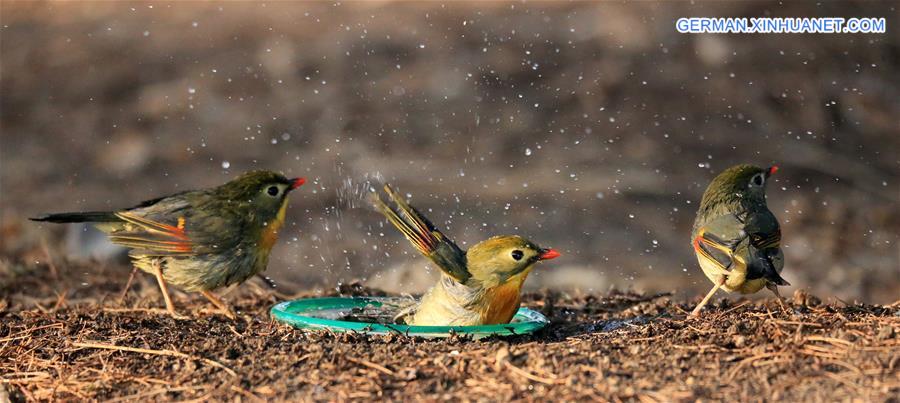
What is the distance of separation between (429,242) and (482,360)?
129 cm

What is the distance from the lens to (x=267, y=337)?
4996 mm

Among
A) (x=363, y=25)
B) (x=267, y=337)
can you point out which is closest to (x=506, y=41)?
(x=363, y=25)

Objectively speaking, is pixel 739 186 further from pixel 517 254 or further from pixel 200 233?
pixel 200 233

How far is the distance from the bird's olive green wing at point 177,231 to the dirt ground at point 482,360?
19.5 inches

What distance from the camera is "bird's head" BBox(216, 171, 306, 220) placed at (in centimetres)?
618

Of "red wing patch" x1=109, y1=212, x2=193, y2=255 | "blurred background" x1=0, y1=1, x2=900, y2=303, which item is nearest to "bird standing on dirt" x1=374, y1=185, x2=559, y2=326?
"red wing patch" x1=109, y1=212, x2=193, y2=255

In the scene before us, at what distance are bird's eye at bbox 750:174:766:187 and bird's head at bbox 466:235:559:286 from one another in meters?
1.60

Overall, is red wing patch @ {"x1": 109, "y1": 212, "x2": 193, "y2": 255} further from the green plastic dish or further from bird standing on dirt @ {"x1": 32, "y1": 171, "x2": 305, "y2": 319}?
the green plastic dish

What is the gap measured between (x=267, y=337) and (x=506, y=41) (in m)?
9.33

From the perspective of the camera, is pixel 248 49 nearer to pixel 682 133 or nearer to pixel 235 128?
pixel 235 128

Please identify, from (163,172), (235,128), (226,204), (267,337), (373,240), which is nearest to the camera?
(267,337)

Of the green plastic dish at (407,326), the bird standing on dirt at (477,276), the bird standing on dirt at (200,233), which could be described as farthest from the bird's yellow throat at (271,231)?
the bird standing on dirt at (477,276)

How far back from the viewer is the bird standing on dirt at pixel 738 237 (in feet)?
17.9

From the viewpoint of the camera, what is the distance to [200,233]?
5945mm
